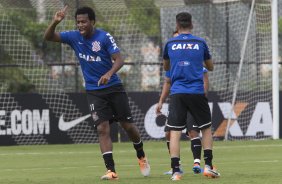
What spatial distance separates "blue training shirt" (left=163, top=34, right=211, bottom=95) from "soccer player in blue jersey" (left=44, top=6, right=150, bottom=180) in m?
0.71

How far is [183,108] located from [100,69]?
1188mm

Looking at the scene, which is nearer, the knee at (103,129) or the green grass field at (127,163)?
the green grass field at (127,163)

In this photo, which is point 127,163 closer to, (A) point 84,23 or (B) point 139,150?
(B) point 139,150

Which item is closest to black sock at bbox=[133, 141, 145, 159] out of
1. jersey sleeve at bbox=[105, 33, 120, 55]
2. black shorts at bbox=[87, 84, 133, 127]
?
black shorts at bbox=[87, 84, 133, 127]

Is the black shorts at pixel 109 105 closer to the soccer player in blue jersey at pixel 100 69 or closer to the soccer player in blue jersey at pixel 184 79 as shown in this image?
the soccer player in blue jersey at pixel 100 69

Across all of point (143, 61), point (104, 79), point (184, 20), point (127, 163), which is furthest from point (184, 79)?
point (143, 61)

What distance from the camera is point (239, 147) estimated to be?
1884 centimetres

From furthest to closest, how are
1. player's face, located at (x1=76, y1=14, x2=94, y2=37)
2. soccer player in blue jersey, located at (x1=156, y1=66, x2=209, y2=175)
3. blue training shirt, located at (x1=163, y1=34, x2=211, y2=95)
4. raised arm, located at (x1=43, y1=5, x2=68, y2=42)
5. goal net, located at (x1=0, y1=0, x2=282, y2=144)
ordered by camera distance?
1. goal net, located at (x1=0, y1=0, x2=282, y2=144)
2. soccer player in blue jersey, located at (x1=156, y1=66, x2=209, y2=175)
3. player's face, located at (x1=76, y1=14, x2=94, y2=37)
4. raised arm, located at (x1=43, y1=5, x2=68, y2=42)
5. blue training shirt, located at (x1=163, y1=34, x2=211, y2=95)

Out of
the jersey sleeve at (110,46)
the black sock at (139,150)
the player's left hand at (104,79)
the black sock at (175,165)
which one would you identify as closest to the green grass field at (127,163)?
the black sock at (175,165)

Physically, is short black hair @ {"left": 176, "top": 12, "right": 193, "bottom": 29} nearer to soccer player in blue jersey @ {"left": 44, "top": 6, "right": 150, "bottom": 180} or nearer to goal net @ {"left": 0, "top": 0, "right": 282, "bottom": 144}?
soccer player in blue jersey @ {"left": 44, "top": 6, "right": 150, "bottom": 180}

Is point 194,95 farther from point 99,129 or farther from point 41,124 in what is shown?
point 41,124

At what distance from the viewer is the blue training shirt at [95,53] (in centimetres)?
1152

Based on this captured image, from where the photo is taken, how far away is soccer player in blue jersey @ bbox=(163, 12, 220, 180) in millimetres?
11062

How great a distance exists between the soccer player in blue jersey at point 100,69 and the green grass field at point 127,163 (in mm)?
612
